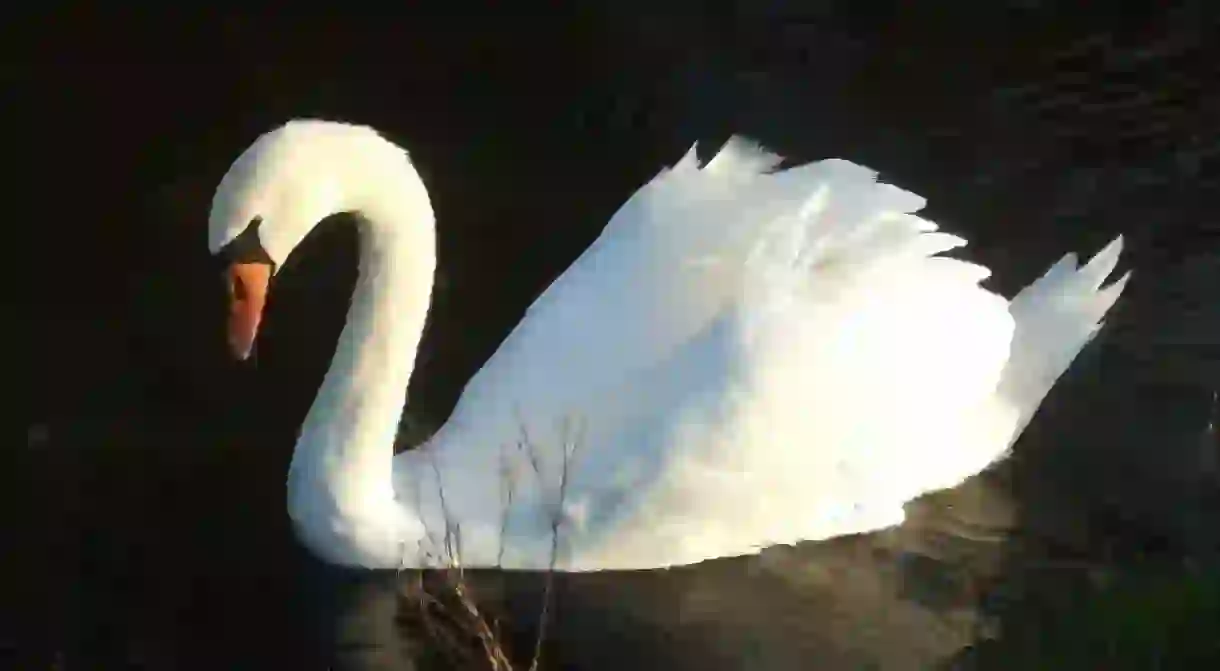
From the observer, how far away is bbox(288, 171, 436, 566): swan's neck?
21.9ft

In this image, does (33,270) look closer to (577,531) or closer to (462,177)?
(462,177)

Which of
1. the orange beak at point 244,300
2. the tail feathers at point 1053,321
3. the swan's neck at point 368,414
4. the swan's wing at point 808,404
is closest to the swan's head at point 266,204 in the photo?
the orange beak at point 244,300

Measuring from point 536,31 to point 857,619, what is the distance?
600 centimetres

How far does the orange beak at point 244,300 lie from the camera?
5961mm

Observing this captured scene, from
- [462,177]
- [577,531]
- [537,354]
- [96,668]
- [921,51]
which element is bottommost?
[96,668]

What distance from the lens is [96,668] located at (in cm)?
628

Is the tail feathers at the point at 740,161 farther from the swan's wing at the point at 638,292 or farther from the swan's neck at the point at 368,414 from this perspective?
the swan's neck at the point at 368,414

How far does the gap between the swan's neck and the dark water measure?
167mm

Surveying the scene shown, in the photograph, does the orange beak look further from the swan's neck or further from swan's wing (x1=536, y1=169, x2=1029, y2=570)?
swan's wing (x1=536, y1=169, x2=1029, y2=570)

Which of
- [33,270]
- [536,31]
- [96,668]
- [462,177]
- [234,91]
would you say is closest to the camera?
[96,668]

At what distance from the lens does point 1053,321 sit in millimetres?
8000

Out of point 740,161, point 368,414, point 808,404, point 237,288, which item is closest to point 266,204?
point 237,288

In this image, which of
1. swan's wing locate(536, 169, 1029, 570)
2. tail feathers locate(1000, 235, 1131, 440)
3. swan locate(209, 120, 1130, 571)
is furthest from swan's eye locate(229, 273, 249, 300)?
tail feathers locate(1000, 235, 1131, 440)

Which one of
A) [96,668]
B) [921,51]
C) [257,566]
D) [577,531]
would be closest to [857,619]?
[577,531]
